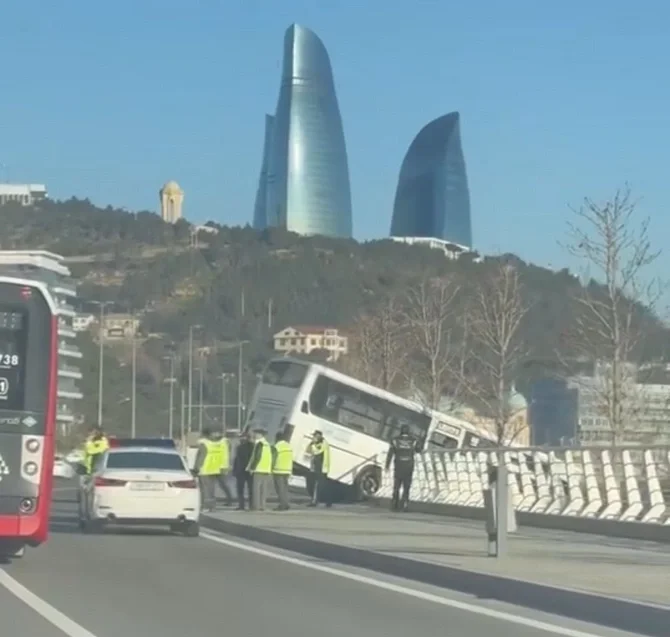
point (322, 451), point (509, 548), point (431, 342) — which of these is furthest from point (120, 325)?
point (509, 548)

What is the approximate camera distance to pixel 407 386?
6825 centimetres

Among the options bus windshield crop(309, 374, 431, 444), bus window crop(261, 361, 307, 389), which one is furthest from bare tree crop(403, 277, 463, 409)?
bus window crop(261, 361, 307, 389)

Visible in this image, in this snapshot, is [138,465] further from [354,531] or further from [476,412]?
[476,412]

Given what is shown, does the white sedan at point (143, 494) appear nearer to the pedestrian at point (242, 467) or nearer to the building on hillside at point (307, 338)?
the pedestrian at point (242, 467)

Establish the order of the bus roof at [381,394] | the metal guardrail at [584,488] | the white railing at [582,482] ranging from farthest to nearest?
the bus roof at [381,394]
the white railing at [582,482]
the metal guardrail at [584,488]

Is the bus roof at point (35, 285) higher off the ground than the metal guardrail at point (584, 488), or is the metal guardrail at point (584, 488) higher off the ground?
the bus roof at point (35, 285)

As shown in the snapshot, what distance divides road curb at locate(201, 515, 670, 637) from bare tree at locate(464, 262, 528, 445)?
22.8 metres

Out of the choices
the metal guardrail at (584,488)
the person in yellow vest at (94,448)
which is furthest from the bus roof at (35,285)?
the person in yellow vest at (94,448)

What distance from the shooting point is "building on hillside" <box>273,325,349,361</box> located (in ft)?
388

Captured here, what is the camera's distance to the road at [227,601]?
1393cm

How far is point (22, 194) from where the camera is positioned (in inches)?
7456

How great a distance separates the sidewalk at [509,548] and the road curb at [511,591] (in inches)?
4.8

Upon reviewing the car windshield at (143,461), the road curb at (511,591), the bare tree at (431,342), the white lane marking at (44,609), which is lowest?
the white lane marking at (44,609)

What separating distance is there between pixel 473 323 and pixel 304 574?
36233 mm
